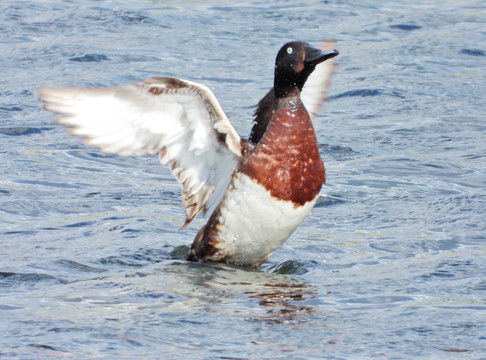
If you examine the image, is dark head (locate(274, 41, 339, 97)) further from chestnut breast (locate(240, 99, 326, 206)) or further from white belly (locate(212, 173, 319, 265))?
white belly (locate(212, 173, 319, 265))

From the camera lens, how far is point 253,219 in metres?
6.64

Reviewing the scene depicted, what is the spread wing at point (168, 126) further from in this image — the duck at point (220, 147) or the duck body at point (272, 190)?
the duck body at point (272, 190)

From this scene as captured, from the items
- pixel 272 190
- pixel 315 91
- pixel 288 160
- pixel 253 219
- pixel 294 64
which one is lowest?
pixel 253 219

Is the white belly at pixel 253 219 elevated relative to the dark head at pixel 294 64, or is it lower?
lower

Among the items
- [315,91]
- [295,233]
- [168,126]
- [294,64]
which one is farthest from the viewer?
[315,91]

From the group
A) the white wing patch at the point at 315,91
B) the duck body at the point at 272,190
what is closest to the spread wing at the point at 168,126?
the duck body at the point at 272,190

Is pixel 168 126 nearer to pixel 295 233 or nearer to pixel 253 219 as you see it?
pixel 253 219

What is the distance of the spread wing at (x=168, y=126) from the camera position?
6441 millimetres

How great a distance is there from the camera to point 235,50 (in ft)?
43.7

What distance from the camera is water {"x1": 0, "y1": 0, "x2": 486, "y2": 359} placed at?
528 centimetres

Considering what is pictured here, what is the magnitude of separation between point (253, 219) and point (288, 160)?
43 cm

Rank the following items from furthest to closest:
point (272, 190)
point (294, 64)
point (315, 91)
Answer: point (315, 91), point (294, 64), point (272, 190)

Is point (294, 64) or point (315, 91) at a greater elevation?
point (294, 64)

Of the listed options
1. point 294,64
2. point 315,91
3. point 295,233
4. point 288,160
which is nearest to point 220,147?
point 288,160
